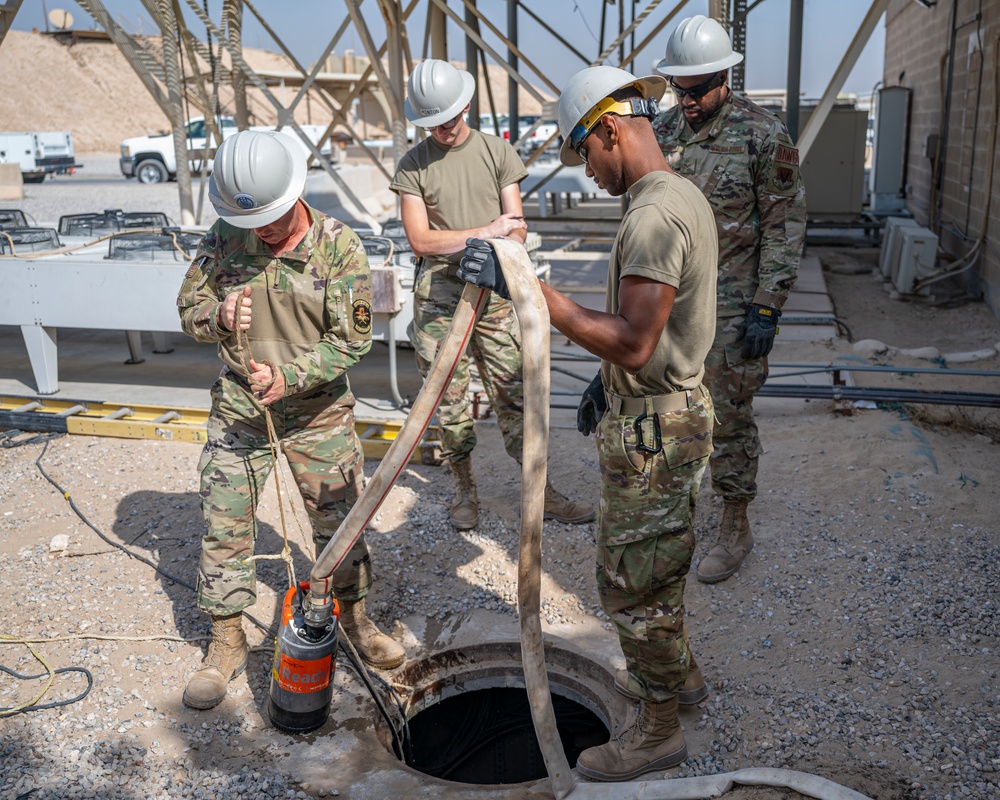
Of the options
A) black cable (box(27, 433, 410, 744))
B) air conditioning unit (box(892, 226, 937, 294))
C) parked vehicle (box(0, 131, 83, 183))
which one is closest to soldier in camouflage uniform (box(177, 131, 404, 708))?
black cable (box(27, 433, 410, 744))

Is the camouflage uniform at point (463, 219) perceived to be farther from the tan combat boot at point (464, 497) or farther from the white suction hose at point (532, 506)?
the white suction hose at point (532, 506)

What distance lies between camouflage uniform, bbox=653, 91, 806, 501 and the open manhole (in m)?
1.11

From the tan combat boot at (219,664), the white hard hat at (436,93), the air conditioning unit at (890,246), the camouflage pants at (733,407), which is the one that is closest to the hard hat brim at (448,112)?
the white hard hat at (436,93)

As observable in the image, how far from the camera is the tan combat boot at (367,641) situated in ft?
11.0

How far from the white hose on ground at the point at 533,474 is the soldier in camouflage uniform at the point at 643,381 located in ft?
0.17

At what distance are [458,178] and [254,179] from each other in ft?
4.82

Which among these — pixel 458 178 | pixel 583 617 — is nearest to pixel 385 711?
pixel 583 617

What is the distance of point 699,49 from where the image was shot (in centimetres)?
332

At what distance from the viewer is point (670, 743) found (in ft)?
9.01

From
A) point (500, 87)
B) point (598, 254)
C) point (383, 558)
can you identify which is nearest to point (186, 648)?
point (383, 558)

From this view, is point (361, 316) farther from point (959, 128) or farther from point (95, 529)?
point (959, 128)

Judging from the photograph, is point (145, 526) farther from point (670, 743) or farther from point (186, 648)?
point (670, 743)

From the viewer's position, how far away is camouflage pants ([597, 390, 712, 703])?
2.46 m

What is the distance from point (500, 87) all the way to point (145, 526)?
66.5m
